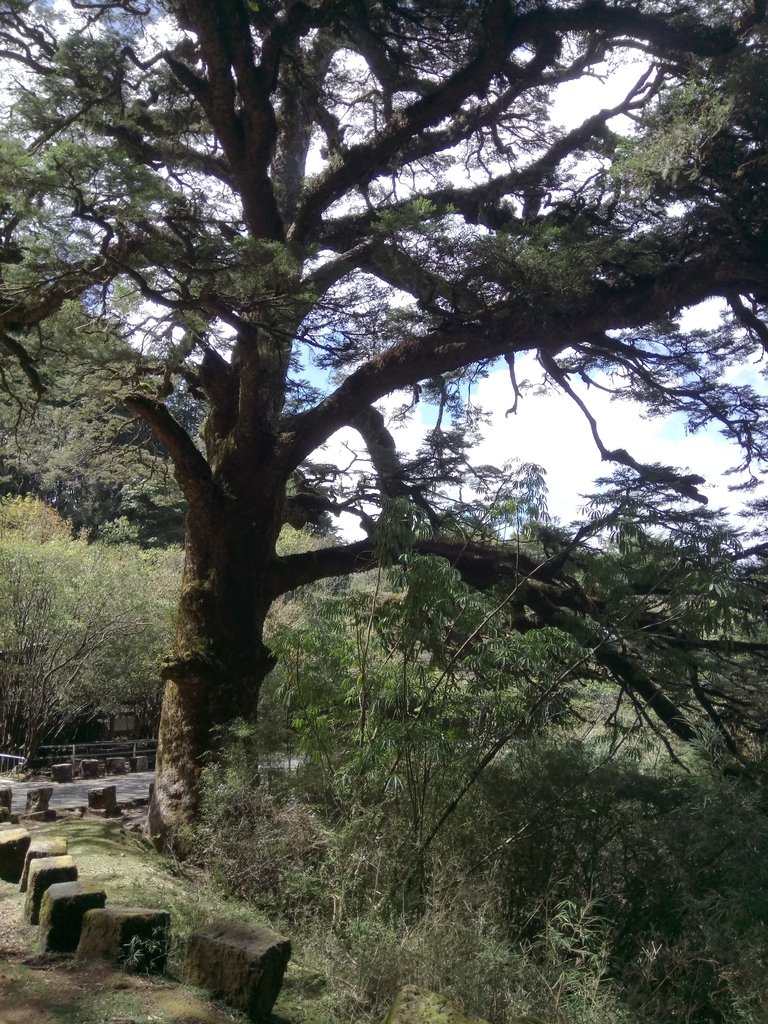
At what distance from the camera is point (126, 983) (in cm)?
448

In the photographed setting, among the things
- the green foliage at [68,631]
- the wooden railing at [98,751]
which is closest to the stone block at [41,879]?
the green foliage at [68,631]

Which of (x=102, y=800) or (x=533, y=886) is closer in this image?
(x=533, y=886)

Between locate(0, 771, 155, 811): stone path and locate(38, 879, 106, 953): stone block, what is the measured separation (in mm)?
8758

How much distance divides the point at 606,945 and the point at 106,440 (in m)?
8.41

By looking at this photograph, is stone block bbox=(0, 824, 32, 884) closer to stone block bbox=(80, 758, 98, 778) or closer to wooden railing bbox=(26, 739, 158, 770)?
stone block bbox=(80, 758, 98, 778)

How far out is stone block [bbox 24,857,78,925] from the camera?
561cm

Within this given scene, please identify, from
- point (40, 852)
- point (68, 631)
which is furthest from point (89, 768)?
point (40, 852)

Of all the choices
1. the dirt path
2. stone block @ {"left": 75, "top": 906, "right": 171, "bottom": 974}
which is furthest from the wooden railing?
stone block @ {"left": 75, "top": 906, "right": 171, "bottom": 974}

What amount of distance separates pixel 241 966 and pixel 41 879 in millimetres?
1984

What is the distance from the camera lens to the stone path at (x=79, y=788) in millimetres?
14738

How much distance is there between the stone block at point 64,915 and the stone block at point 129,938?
0.65 feet

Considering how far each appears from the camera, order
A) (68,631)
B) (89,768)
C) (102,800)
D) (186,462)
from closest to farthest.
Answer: (186,462) < (102,800) < (89,768) < (68,631)

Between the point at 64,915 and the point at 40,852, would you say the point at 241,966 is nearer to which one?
the point at 64,915

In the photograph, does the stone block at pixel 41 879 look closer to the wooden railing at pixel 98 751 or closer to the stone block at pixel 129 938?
the stone block at pixel 129 938
